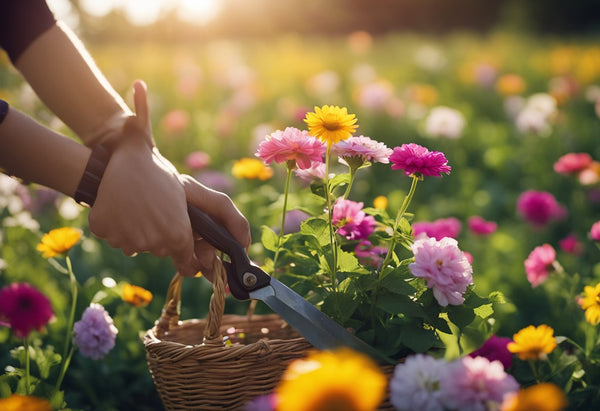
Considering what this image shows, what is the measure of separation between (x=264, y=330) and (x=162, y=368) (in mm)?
330

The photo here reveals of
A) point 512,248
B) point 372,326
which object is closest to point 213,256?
point 372,326

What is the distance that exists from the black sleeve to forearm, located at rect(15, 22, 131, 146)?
1 centimetres

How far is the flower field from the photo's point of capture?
1.09m

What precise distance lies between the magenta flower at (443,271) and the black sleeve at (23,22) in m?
0.94

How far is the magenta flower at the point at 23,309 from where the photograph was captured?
1.34m

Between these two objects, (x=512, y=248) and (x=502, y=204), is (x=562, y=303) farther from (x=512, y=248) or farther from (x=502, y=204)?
(x=502, y=204)

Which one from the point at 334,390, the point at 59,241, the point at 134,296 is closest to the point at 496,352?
the point at 334,390

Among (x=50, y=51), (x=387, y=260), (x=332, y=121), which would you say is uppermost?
(x=50, y=51)

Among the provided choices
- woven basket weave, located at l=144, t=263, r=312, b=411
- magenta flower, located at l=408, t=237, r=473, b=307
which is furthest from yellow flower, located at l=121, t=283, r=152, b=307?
magenta flower, located at l=408, t=237, r=473, b=307

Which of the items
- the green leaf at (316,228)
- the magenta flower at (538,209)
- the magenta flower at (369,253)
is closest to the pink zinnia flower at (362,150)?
the green leaf at (316,228)

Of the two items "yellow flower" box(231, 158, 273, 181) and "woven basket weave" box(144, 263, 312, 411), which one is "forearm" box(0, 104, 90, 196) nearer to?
"woven basket weave" box(144, 263, 312, 411)

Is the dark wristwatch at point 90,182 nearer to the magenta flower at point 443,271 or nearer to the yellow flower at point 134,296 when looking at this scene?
the yellow flower at point 134,296

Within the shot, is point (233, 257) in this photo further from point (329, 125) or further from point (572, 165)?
point (572, 165)

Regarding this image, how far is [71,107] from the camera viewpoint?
1284 millimetres
